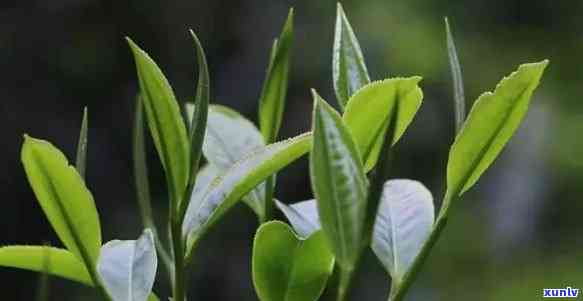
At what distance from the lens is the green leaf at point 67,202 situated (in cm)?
29

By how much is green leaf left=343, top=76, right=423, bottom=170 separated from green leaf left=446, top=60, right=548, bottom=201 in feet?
0.05

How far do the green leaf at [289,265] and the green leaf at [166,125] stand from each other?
0.03 m

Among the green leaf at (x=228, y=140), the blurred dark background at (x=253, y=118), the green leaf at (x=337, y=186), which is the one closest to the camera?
the green leaf at (x=337, y=186)

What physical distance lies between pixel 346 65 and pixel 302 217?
0.15 ft

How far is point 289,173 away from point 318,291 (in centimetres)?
212

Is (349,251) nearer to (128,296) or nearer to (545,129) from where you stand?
(128,296)

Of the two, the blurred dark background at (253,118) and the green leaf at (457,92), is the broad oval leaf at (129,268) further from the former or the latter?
the blurred dark background at (253,118)

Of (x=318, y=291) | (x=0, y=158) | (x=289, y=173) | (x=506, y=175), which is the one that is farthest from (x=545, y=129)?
(x=318, y=291)

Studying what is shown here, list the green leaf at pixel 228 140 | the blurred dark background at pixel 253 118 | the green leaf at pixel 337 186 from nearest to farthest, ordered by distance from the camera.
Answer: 1. the green leaf at pixel 337 186
2. the green leaf at pixel 228 140
3. the blurred dark background at pixel 253 118

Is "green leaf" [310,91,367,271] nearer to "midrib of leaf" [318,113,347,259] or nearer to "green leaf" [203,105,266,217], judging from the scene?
"midrib of leaf" [318,113,347,259]

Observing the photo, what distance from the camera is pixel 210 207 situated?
302 mm

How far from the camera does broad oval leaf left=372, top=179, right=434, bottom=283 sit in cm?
31

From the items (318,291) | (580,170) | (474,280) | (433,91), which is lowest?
(474,280)

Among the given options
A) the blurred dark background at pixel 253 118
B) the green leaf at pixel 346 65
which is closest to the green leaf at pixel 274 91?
the green leaf at pixel 346 65
